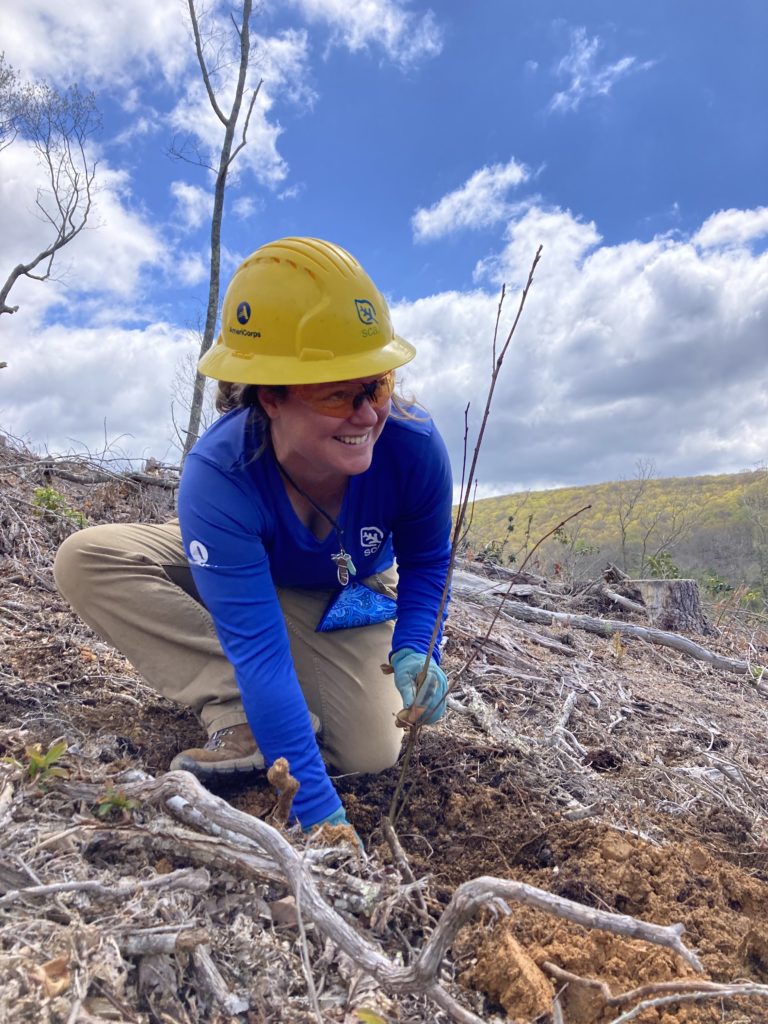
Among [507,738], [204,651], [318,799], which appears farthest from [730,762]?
[204,651]

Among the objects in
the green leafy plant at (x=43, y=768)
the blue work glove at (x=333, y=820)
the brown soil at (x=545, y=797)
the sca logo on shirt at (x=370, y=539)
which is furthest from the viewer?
the sca logo on shirt at (x=370, y=539)

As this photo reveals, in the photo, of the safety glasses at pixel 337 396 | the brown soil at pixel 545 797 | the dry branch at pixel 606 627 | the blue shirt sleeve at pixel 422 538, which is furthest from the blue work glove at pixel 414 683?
the dry branch at pixel 606 627

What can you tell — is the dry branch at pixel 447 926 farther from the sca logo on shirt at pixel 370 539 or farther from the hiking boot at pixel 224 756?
the sca logo on shirt at pixel 370 539

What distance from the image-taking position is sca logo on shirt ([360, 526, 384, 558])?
2.38 metres

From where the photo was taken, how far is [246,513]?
2.05 meters

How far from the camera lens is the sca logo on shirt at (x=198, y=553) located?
2.04 m

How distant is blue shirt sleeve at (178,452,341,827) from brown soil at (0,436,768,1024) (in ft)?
0.76

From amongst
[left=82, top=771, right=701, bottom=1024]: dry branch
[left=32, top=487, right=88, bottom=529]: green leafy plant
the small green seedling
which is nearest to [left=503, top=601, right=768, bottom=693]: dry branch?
[left=32, top=487, right=88, bottom=529]: green leafy plant

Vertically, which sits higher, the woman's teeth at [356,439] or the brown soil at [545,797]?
the woman's teeth at [356,439]

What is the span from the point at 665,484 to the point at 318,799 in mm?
56460

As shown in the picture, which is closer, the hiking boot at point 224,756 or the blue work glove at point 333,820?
the blue work glove at point 333,820

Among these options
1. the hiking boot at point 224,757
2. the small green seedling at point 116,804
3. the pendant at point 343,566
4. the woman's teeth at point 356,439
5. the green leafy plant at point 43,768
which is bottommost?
the hiking boot at point 224,757

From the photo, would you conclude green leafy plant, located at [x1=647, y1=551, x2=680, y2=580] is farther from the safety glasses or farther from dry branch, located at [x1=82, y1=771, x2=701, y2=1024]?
dry branch, located at [x1=82, y1=771, x2=701, y2=1024]

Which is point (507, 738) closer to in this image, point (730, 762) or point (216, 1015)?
point (730, 762)
